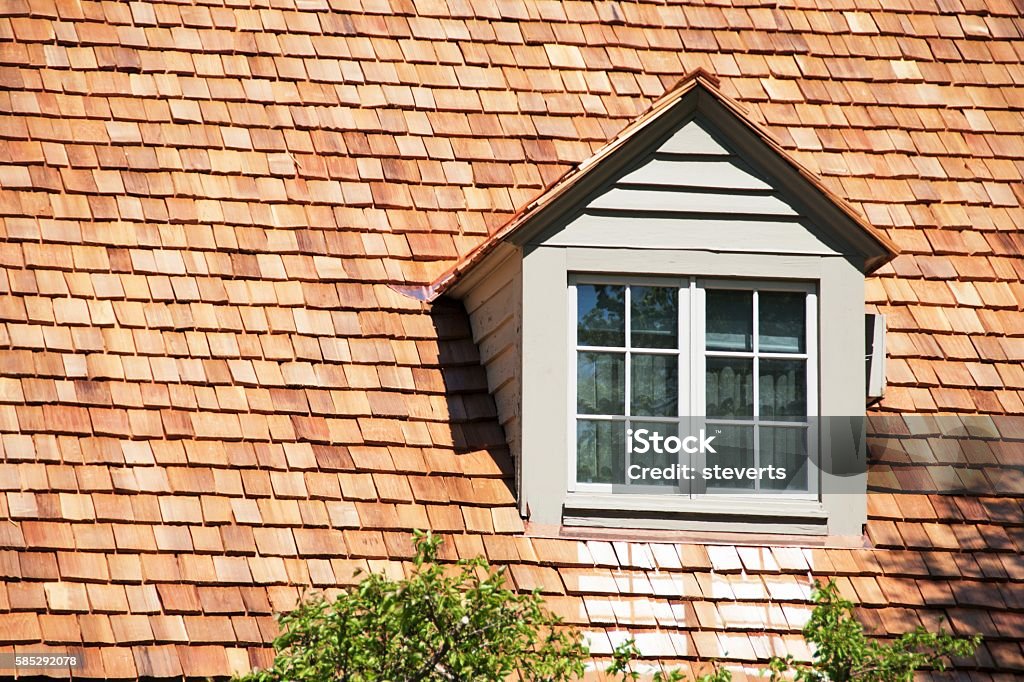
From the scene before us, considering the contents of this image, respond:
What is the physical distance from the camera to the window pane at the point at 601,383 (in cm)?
690

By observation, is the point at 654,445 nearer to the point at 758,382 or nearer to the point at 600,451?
the point at 600,451

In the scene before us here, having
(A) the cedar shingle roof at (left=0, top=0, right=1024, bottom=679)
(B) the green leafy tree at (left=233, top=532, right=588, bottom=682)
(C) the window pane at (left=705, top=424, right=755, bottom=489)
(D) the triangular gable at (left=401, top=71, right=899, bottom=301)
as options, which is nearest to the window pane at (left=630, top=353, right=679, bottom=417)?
(C) the window pane at (left=705, top=424, right=755, bottom=489)

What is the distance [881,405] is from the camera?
289 inches

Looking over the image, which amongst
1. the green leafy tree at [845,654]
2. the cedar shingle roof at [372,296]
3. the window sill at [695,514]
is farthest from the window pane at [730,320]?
the green leafy tree at [845,654]

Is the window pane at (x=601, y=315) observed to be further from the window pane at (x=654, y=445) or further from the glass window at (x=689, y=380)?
the window pane at (x=654, y=445)

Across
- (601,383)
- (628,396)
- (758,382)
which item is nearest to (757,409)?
(758,382)

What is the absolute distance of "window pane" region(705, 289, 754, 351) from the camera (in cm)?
Answer: 694

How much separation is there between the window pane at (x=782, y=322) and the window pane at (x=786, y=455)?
0.39 meters

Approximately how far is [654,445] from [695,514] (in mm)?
371

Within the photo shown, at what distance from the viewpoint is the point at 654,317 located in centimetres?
700

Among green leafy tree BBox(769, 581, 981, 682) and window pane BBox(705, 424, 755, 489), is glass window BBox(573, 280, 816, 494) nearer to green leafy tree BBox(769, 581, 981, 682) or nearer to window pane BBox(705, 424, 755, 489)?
window pane BBox(705, 424, 755, 489)

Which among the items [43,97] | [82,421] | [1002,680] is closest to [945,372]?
[1002,680]

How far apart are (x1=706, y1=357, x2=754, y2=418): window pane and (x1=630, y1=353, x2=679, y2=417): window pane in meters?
0.16

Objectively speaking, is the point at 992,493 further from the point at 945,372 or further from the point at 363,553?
the point at 363,553
